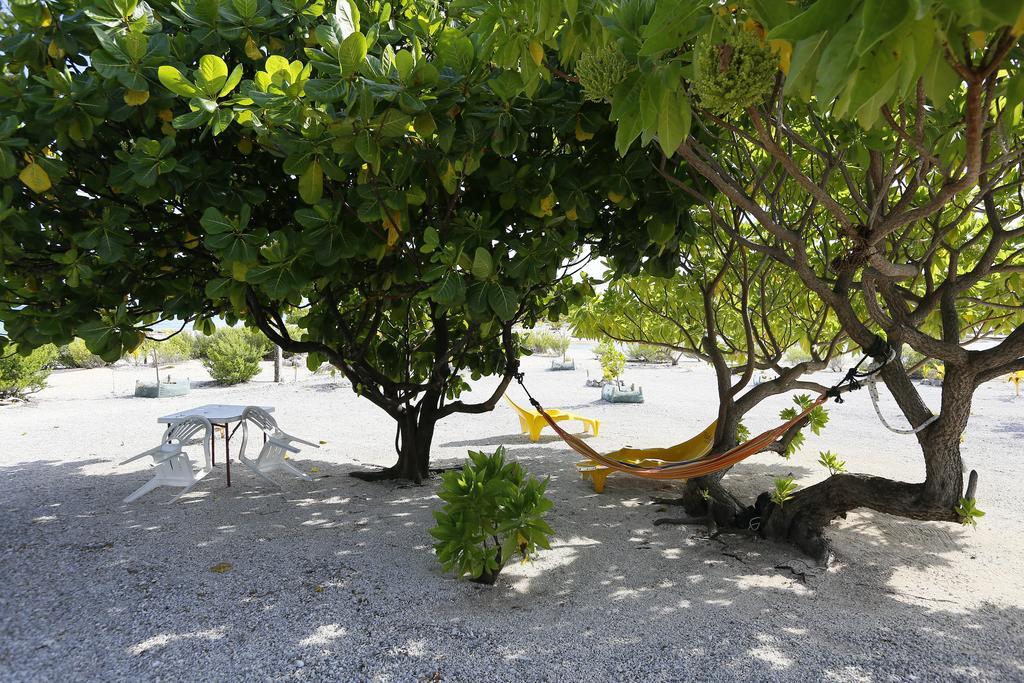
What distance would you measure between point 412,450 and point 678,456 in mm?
2209

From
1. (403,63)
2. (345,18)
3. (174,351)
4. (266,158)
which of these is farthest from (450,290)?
(174,351)

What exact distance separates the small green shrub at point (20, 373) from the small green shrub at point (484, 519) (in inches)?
369

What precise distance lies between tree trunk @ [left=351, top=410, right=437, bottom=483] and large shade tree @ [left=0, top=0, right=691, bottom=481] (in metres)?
2.01

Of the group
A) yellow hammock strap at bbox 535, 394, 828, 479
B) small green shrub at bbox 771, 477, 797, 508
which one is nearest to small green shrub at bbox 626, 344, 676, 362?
small green shrub at bbox 771, 477, 797, 508

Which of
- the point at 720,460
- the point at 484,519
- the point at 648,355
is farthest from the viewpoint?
the point at 648,355

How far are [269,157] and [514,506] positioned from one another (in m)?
2.10

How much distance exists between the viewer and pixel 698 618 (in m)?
2.57

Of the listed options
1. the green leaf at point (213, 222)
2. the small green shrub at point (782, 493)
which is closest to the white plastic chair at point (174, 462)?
the green leaf at point (213, 222)

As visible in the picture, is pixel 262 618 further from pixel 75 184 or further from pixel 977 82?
pixel 977 82

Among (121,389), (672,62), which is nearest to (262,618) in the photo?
(672,62)

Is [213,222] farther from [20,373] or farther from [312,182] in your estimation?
[20,373]

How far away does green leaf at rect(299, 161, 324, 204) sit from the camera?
2.20 m

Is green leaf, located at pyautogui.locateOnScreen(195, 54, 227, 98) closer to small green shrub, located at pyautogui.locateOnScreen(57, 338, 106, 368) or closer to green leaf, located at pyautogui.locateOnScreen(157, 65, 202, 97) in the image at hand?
green leaf, located at pyautogui.locateOnScreen(157, 65, 202, 97)

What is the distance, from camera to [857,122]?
2.15m
